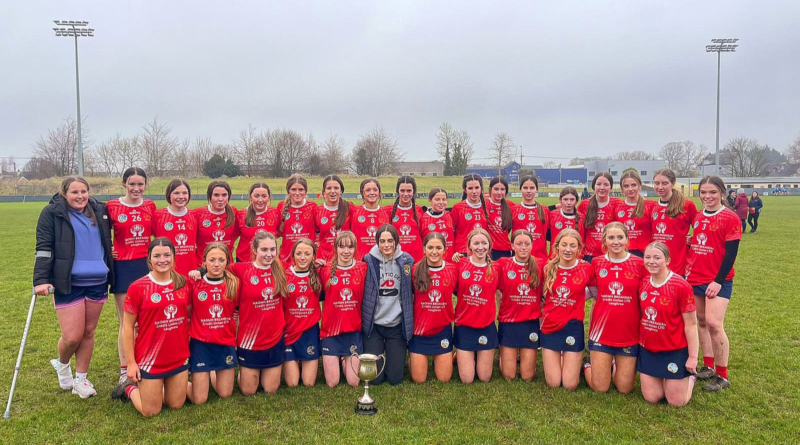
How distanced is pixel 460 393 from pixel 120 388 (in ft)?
10.0

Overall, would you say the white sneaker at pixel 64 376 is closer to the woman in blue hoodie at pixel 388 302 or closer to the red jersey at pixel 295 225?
the red jersey at pixel 295 225

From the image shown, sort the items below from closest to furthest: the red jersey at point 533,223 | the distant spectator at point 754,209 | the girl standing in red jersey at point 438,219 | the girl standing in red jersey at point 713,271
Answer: the girl standing in red jersey at point 713,271 < the girl standing in red jersey at point 438,219 < the red jersey at point 533,223 < the distant spectator at point 754,209

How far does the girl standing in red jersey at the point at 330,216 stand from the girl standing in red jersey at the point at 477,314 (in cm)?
162

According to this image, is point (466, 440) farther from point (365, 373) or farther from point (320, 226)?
point (320, 226)

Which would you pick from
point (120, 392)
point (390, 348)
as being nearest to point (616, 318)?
point (390, 348)

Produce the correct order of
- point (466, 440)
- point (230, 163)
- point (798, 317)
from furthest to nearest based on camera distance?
point (230, 163) < point (798, 317) < point (466, 440)

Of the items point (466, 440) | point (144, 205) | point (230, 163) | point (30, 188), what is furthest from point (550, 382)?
point (230, 163)

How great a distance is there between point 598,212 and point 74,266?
17.4 ft

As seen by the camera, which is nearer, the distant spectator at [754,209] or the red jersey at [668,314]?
the red jersey at [668,314]

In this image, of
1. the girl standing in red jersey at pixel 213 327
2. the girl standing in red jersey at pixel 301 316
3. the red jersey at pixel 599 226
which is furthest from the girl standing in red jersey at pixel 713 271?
the girl standing in red jersey at pixel 213 327

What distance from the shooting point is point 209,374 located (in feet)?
14.6

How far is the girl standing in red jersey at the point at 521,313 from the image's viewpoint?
15.6 ft

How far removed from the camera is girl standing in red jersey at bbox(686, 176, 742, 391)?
14.9ft

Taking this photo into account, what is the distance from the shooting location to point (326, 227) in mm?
5844
